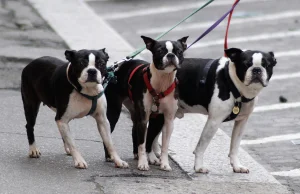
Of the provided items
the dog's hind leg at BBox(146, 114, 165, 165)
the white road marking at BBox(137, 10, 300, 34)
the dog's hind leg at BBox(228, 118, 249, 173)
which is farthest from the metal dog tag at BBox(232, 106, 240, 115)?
the white road marking at BBox(137, 10, 300, 34)

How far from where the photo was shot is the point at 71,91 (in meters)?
8.12

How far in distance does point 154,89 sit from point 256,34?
25.0ft

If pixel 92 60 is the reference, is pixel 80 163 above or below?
below

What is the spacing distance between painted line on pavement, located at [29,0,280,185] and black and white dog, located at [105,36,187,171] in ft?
1.74

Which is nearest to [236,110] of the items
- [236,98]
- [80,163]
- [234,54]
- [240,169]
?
[236,98]

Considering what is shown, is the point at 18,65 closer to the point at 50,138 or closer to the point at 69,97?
the point at 50,138

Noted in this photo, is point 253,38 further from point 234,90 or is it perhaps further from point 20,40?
point 234,90

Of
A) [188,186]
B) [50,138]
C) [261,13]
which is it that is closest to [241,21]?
[261,13]

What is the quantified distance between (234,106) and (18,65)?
5.20 m

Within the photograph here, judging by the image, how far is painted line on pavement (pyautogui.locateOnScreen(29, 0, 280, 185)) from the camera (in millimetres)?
8659

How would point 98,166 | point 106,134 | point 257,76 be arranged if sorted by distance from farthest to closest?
1. point 98,166
2. point 106,134
3. point 257,76

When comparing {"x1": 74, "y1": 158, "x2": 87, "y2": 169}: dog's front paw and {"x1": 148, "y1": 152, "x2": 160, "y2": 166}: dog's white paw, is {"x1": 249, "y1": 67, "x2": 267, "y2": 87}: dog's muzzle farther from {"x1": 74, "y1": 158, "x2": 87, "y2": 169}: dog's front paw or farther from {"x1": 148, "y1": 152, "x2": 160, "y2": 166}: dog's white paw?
{"x1": 74, "y1": 158, "x2": 87, "y2": 169}: dog's front paw

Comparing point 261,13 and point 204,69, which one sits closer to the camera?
point 204,69

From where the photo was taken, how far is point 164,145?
8383 mm
